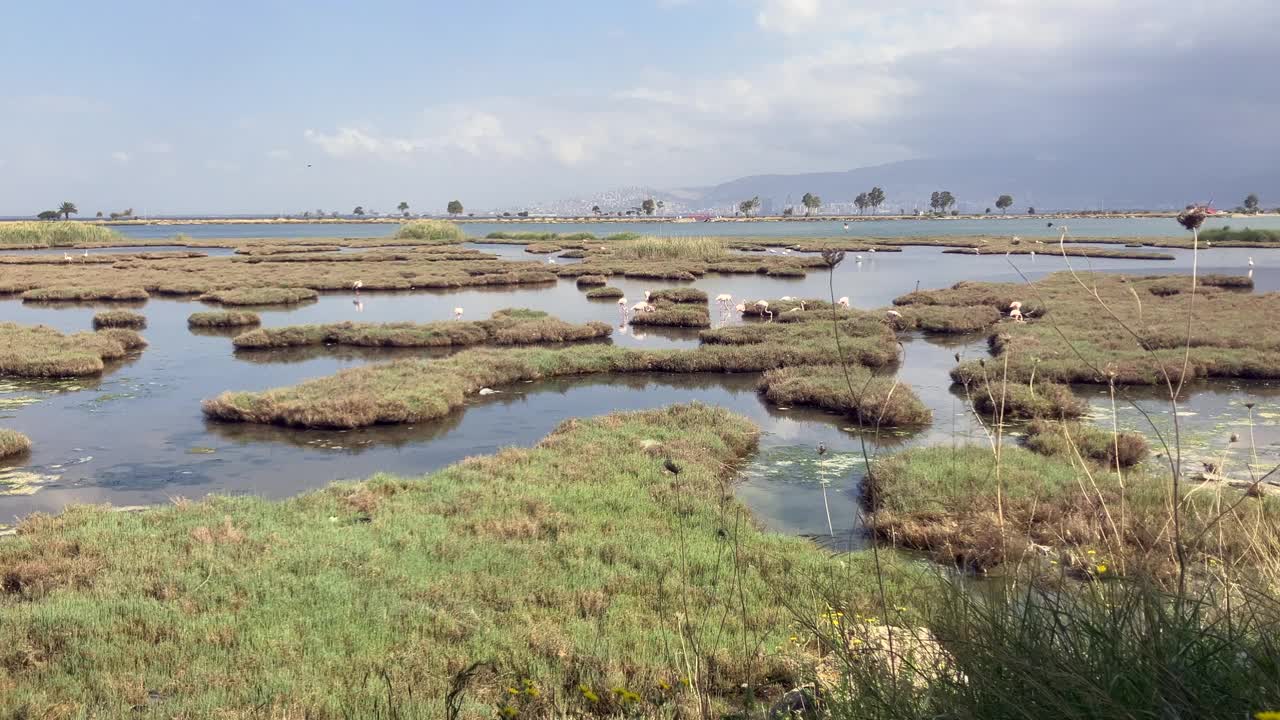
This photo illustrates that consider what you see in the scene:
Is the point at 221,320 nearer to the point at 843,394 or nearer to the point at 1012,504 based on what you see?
the point at 843,394

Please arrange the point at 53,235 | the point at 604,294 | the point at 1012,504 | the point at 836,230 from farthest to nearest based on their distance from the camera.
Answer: the point at 836,230 < the point at 53,235 < the point at 604,294 < the point at 1012,504

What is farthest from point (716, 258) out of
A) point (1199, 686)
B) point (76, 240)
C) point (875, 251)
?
point (76, 240)

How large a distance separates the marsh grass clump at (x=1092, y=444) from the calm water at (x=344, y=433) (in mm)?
1135

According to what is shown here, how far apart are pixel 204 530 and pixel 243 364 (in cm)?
1507

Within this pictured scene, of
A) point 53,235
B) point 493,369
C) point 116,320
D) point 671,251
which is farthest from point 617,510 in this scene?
point 53,235

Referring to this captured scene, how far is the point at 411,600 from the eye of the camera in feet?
24.6

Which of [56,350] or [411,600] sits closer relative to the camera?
[411,600]

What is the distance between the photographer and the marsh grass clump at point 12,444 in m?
13.4

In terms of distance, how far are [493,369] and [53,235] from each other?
80.5m

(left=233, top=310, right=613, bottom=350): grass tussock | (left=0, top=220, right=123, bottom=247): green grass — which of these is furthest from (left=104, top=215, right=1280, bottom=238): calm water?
(left=233, top=310, right=613, bottom=350): grass tussock

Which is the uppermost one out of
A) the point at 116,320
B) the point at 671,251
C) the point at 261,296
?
the point at 671,251

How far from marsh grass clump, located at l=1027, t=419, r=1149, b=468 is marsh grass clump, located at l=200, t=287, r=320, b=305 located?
33.4m

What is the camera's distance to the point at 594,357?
73.5 ft

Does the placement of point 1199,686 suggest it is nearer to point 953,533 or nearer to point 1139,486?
point 953,533
